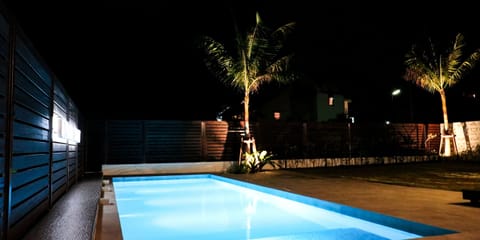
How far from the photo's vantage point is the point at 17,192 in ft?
10.1

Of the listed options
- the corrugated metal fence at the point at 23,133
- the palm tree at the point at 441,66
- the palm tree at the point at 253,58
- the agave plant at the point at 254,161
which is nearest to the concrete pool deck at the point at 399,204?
the corrugated metal fence at the point at 23,133

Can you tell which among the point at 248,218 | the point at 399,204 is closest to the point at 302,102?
the point at 248,218

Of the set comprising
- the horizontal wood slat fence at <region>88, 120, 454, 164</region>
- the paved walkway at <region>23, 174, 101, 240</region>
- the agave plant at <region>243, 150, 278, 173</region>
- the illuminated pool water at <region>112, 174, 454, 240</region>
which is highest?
the horizontal wood slat fence at <region>88, 120, 454, 164</region>

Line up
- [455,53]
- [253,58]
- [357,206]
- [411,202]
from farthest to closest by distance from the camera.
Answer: [455,53], [253,58], [411,202], [357,206]

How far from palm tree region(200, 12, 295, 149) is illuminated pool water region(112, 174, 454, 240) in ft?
11.7

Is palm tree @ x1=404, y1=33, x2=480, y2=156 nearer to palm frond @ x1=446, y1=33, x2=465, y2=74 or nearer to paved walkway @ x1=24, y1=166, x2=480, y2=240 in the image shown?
palm frond @ x1=446, y1=33, x2=465, y2=74

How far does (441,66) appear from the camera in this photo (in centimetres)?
1316

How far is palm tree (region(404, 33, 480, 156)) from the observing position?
508 inches

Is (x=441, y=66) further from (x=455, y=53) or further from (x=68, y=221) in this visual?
(x=68, y=221)

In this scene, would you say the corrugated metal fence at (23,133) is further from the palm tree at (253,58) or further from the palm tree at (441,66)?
the palm tree at (441,66)

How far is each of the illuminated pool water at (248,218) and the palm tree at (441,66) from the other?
873 cm

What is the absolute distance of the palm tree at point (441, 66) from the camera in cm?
1291

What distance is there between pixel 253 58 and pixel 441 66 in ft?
23.6

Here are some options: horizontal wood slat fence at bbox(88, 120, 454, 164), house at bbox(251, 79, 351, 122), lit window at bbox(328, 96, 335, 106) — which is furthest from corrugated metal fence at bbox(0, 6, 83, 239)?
lit window at bbox(328, 96, 335, 106)
